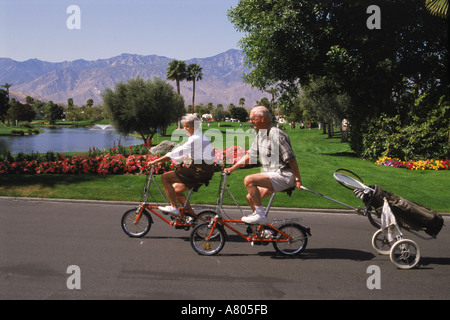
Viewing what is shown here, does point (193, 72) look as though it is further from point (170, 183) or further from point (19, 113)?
point (170, 183)

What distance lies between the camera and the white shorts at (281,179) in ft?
19.1

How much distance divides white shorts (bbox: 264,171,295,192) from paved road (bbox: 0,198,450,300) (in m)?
1.20

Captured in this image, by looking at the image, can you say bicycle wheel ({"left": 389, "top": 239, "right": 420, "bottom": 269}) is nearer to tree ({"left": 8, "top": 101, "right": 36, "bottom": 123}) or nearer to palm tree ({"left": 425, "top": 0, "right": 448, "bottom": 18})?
palm tree ({"left": 425, "top": 0, "right": 448, "bottom": 18})

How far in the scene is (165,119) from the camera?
43.1 m

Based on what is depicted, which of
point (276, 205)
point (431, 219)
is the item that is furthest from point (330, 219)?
point (431, 219)

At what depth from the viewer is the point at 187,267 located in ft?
18.3

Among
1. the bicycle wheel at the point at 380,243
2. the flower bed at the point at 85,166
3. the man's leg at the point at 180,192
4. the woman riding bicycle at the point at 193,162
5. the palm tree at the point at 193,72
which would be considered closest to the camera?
the bicycle wheel at the point at 380,243

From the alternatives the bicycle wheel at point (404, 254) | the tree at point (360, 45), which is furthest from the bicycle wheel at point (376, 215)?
the tree at point (360, 45)

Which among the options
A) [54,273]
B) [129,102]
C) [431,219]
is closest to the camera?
[54,273]

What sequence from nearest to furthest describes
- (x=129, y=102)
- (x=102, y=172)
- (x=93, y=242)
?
1. (x=93, y=242)
2. (x=102, y=172)
3. (x=129, y=102)

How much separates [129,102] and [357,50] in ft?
89.2

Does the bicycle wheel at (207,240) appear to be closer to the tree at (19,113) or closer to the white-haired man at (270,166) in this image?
the white-haired man at (270,166)

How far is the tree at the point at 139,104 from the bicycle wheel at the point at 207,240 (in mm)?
35825
